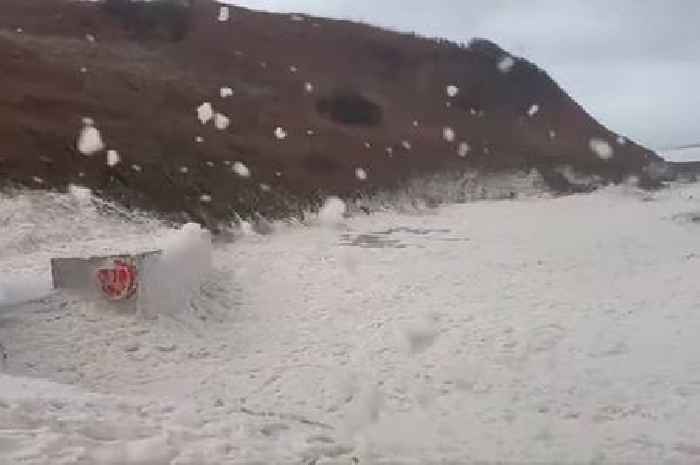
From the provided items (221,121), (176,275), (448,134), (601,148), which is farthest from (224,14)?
(176,275)

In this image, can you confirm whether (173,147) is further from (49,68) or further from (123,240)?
(123,240)

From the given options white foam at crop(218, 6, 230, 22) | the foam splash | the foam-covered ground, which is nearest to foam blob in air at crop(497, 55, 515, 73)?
white foam at crop(218, 6, 230, 22)

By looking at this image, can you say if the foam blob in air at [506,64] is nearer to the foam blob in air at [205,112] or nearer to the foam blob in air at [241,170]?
the foam blob in air at [205,112]

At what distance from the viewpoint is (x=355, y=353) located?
936cm

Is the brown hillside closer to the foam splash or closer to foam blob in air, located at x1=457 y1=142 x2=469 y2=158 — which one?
foam blob in air, located at x1=457 y1=142 x2=469 y2=158

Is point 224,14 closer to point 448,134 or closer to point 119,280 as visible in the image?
point 448,134

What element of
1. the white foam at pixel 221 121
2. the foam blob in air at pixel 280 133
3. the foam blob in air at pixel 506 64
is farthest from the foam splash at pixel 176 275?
the foam blob in air at pixel 506 64

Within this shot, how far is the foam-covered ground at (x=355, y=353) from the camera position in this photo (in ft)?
17.0

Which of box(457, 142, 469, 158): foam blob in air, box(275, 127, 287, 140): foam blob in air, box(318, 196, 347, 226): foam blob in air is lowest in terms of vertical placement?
box(318, 196, 347, 226): foam blob in air

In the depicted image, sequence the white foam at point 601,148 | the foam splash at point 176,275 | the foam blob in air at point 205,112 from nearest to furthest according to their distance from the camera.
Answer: the foam splash at point 176,275, the foam blob in air at point 205,112, the white foam at point 601,148

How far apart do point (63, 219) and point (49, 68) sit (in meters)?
8.22

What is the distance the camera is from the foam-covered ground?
5.19 metres

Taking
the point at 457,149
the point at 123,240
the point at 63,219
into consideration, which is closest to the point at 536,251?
the point at 123,240

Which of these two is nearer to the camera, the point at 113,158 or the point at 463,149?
the point at 113,158
